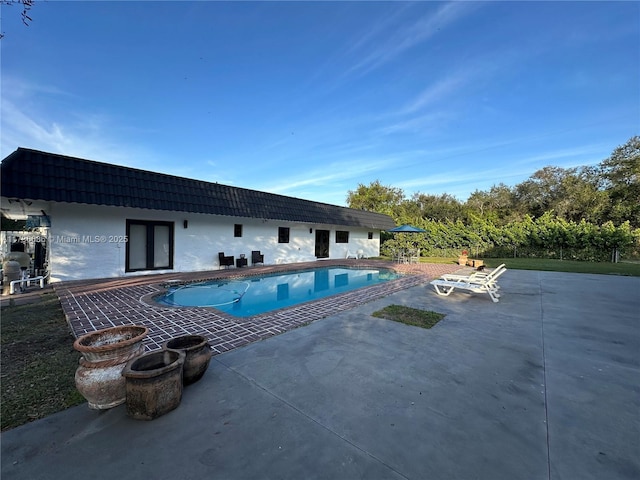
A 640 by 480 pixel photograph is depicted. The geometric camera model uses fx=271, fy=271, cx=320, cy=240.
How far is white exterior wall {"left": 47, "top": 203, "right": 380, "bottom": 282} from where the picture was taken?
319 inches

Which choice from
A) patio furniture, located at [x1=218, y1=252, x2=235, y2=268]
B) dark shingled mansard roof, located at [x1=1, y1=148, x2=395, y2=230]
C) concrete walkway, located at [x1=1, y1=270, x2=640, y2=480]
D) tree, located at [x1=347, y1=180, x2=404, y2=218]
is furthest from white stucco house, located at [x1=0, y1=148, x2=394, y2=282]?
tree, located at [x1=347, y1=180, x2=404, y2=218]

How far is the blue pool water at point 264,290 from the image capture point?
672cm

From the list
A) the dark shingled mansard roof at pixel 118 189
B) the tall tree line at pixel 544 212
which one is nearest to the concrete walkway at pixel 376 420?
the dark shingled mansard roof at pixel 118 189

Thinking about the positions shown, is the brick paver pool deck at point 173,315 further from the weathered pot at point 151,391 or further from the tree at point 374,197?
the tree at point 374,197

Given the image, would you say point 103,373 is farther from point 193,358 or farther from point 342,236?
point 342,236

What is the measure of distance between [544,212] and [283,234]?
86.9 ft

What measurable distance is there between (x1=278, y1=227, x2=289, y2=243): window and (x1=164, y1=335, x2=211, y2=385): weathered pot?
38.5ft

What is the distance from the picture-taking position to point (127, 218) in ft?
30.7

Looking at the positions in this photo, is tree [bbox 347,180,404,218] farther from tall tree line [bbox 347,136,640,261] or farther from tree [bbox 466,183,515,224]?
tree [bbox 466,183,515,224]

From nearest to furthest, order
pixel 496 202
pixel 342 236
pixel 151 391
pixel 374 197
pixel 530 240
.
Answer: pixel 151 391 < pixel 530 240 < pixel 342 236 < pixel 496 202 < pixel 374 197

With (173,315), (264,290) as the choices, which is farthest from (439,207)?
(173,315)

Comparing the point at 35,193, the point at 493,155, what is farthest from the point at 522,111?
the point at 35,193

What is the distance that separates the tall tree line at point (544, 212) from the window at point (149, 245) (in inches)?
637

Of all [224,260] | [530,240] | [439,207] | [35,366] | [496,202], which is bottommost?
[35,366]
